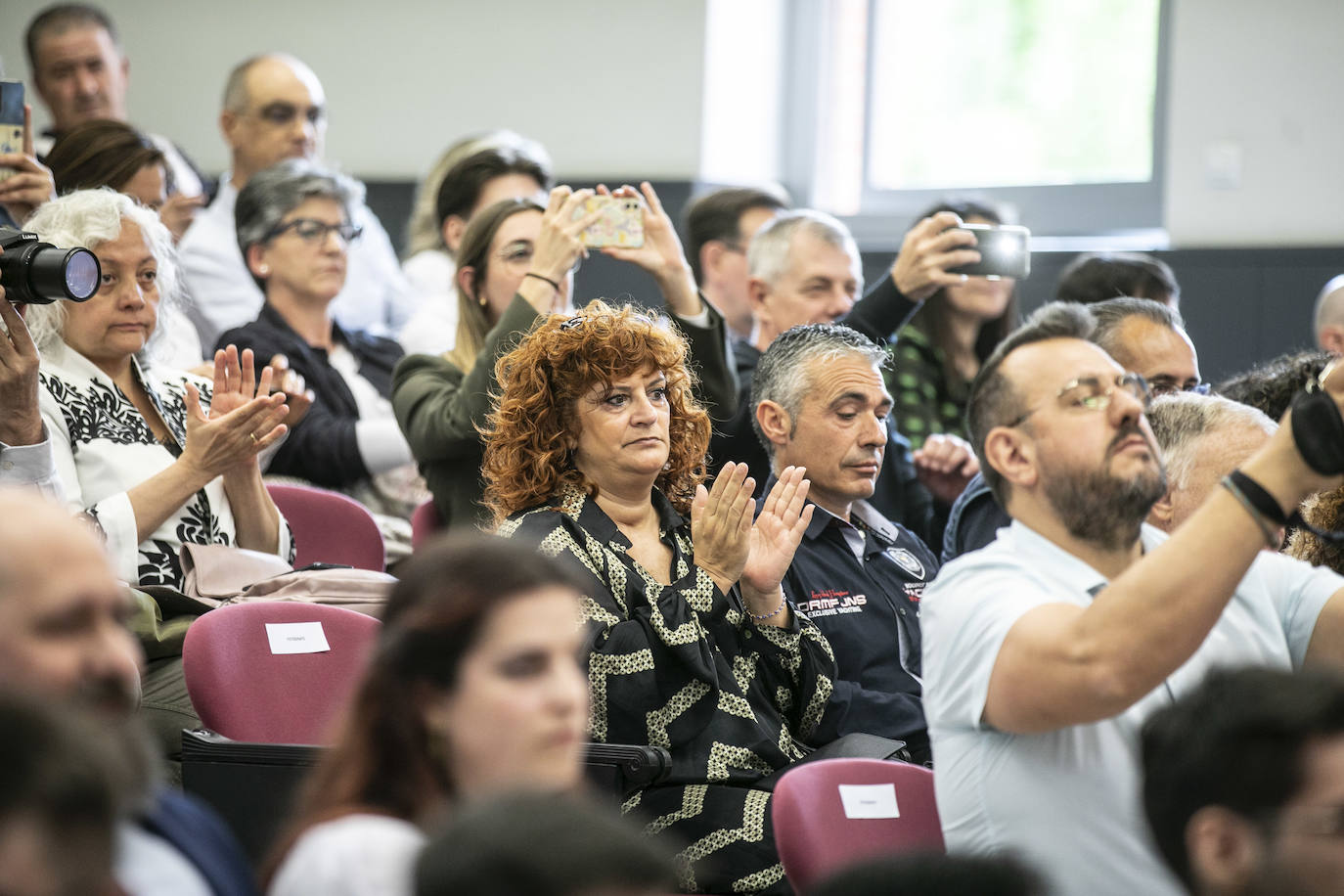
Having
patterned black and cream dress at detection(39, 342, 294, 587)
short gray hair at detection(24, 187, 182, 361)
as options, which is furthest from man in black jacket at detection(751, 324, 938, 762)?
short gray hair at detection(24, 187, 182, 361)

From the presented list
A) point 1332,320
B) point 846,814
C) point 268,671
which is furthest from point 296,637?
point 1332,320

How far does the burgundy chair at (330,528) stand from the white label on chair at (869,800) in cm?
147

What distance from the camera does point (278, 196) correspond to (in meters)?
3.78

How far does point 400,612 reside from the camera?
4.58 ft

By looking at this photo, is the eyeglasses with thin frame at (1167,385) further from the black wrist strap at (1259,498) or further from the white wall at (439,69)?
the white wall at (439,69)

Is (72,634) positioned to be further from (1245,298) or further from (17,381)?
(1245,298)

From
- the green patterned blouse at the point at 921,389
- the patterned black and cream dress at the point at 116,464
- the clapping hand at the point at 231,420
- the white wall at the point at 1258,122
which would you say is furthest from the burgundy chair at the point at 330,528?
the white wall at the point at 1258,122

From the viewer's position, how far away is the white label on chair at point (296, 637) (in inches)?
93.0

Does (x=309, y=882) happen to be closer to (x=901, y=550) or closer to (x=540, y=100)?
(x=901, y=550)

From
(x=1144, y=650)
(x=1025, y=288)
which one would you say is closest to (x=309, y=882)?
(x=1144, y=650)

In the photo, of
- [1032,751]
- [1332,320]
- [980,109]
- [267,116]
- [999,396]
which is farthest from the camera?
[980,109]

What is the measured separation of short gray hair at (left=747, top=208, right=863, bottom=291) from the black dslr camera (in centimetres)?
162

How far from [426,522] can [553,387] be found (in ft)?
2.29

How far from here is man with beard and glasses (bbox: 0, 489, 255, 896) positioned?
124 centimetres
